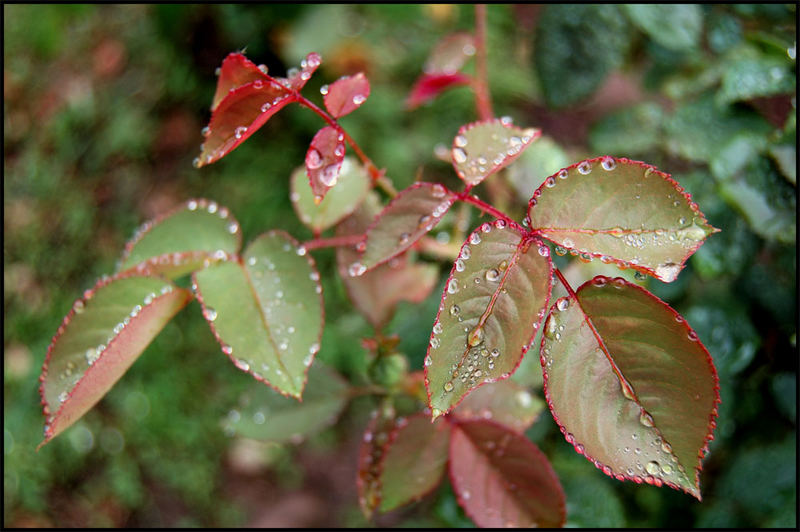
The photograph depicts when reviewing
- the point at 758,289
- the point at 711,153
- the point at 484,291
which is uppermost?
the point at 484,291

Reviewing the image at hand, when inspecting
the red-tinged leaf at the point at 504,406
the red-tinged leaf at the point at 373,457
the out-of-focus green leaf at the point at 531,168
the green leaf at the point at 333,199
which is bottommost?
the red-tinged leaf at the point at 373,457

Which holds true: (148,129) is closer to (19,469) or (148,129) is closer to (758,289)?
(19,469)

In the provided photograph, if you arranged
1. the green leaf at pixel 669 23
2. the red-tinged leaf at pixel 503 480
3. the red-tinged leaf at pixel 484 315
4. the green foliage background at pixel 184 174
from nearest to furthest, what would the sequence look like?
1. the red-tinged leaf at pixel 484 315
2. the red-tinged leaf at pixel 503 480
3. the green leaf at pixel 669 23
4. the green foliage background at pixel 184 174

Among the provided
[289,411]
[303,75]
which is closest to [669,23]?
[303,75]

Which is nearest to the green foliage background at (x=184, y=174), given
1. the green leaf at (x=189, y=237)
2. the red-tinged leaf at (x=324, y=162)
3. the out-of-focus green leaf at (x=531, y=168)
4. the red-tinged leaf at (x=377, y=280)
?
the out-of-focus green leaf at (x=531, y=168)

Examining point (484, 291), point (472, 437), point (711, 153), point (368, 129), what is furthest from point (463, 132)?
point (368, 129)

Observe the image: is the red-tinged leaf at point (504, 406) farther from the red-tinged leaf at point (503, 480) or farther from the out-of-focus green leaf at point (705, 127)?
the out-of-focus green leaf at point (705, 127)

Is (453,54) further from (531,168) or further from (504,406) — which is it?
(504,406)

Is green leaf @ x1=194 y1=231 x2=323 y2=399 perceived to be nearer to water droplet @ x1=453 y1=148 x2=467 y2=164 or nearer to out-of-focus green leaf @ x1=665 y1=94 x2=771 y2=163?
water droplet @ x1=453 y1=148 x2=467 y2=164
